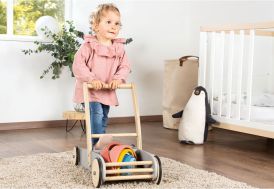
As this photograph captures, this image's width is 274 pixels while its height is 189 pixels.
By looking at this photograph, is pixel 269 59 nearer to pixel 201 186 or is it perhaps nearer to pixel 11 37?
pixel 11 37

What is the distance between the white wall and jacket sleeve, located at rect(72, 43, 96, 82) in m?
1.52

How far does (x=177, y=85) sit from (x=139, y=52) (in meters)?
0.57

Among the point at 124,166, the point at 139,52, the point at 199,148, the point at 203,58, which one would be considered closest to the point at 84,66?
the point at 124,166

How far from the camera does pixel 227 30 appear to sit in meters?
3.11

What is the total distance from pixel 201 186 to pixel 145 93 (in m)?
2.38

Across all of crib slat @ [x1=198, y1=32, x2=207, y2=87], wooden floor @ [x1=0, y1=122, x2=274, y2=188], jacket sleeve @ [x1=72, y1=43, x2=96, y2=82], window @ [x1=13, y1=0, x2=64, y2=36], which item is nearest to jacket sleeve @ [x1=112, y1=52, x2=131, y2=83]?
jacket sleeve @ [x1=72, y1=43, x2=96, y2=82]

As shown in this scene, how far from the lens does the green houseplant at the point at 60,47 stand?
353cm

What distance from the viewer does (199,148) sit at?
2.98 metres

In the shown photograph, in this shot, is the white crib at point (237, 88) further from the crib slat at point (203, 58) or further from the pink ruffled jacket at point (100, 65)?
the pink ruffled jacket at point (100, 65)

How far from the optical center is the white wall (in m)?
3.63

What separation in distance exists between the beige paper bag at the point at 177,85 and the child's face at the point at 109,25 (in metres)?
1.66

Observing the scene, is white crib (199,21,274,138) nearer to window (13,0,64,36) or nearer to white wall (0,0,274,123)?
white wall (0,0,274,123)

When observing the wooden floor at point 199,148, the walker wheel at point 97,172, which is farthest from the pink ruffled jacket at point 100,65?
the wooden floor at point 199,148

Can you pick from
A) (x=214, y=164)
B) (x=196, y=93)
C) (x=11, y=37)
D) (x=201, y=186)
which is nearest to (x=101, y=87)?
(x=201, y=186)
